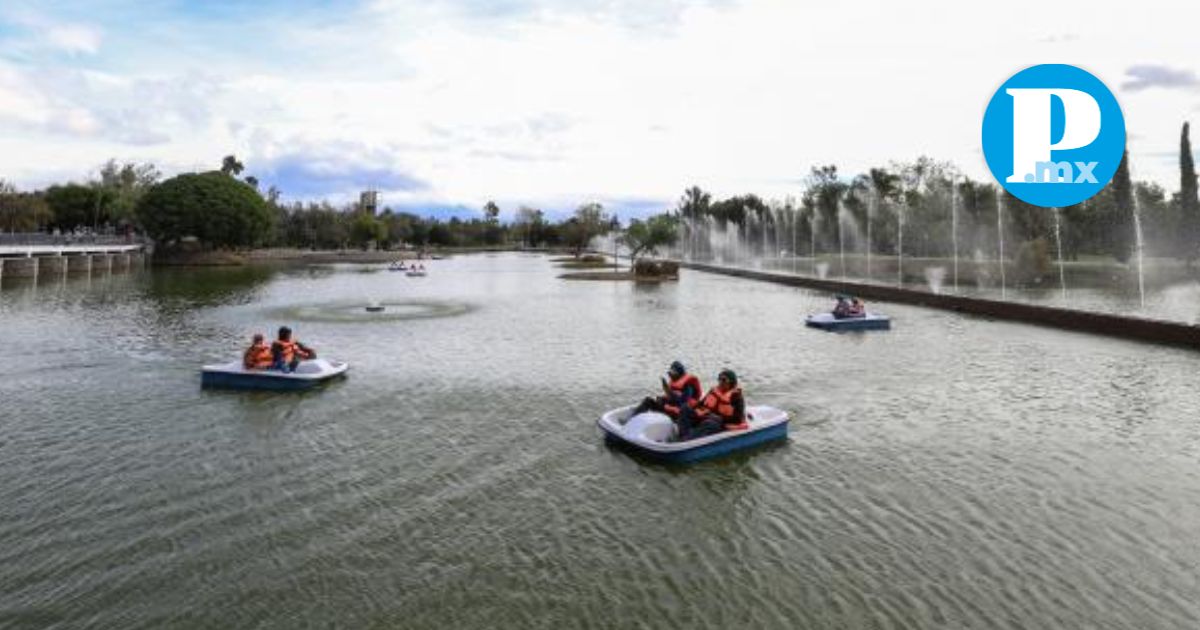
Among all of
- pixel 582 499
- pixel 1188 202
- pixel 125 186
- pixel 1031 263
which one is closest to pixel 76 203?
pixel 125 186

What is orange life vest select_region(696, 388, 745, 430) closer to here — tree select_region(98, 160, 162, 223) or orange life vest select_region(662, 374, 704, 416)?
orange life vest select_region(662, 374, 704, 416)

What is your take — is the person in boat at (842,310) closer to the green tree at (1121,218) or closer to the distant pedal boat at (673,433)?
the distant pedal boat at (673,433)

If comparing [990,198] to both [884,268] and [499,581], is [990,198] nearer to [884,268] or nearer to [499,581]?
[884,268]

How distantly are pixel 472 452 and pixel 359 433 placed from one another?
3498 millimetres

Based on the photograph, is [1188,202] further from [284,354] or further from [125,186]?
[125,186]

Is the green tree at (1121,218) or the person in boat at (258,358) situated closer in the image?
the person in boat at (258,358)

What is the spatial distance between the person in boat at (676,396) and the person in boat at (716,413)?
274 mm

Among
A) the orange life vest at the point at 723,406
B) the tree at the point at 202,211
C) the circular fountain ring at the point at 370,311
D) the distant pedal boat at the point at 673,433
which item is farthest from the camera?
the tree at the point at 202,211

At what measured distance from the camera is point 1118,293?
6588 centimetres

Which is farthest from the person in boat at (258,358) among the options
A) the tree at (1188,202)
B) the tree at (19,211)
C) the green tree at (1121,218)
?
the tree at (19,211)

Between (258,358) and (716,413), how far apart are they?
576 inches

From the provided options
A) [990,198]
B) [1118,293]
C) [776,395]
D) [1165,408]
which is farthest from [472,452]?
[990,198]

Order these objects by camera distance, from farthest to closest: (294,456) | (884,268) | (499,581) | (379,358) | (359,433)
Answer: (884,268) → (379,358) → (359,433) → (294,456) → (499,581)

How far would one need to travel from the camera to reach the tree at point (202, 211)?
359 feet
